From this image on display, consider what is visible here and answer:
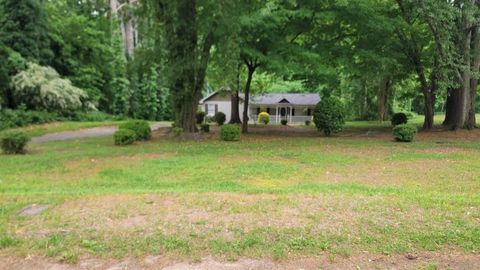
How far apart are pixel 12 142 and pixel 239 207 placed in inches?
378

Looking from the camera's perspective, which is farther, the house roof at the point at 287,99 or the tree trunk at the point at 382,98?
the house roof at the point at 287,99

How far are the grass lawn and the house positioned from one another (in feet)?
109

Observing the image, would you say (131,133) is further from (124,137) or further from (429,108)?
(429,108)

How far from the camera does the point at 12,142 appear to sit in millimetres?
12727

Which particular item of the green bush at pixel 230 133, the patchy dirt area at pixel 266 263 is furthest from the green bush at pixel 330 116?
the patchy dirt area at pixel 266 263

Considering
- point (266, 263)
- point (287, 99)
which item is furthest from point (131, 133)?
point (287, 99)

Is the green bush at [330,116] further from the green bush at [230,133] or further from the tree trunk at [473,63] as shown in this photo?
the tree trunk at [473,63]

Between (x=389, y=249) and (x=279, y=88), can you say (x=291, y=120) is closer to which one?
(x=279, y=88)

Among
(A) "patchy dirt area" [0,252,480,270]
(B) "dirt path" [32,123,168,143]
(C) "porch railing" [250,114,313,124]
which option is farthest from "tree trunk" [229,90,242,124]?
(A) "patchy dirt area" [0,252,480,270]

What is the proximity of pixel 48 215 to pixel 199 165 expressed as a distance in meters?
5.09

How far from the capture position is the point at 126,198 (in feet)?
21.0

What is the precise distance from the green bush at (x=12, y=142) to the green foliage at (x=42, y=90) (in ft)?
42.6

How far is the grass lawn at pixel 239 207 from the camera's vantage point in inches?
178

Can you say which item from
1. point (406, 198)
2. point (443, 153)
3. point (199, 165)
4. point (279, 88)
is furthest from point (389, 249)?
point (279, 88)
